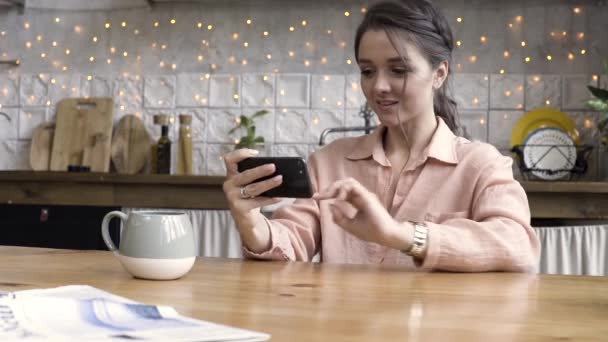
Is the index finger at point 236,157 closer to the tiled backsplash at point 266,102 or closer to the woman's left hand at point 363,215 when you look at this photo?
the woman's left hand at point 363,215

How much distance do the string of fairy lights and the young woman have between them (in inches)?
59.8

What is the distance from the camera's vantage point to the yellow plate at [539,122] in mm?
3084

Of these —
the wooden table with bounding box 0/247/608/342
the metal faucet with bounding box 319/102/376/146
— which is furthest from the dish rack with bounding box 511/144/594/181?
the wooden table with bounding box 0/247/608/342

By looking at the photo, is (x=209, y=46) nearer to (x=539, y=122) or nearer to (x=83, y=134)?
(x=83, y=134)

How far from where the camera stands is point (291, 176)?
47.3 inches

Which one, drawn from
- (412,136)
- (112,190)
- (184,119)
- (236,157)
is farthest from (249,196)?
(184,119)

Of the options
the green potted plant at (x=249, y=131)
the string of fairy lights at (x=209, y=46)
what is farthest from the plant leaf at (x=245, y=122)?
the string of fairy lights at (x=209, y=46)

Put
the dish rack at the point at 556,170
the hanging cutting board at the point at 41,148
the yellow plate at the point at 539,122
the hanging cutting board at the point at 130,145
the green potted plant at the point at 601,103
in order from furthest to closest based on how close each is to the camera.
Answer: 1. the hanging cutting board at the point at 41,148
2. the hanging cutting board at the point at 130,145
3. the yellow plate at the point at 539,122
4. the dish rack at the point at 556,170
5. the green potted plant at the point at 601,103

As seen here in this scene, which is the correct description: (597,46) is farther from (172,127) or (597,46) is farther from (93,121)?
(93,121)

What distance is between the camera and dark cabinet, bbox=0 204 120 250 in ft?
9.72

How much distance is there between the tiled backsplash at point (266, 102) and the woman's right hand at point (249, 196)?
1925 millimetres

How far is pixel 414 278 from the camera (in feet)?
3.78

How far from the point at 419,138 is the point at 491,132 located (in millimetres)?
1629

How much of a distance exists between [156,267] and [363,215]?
1.19 feet
